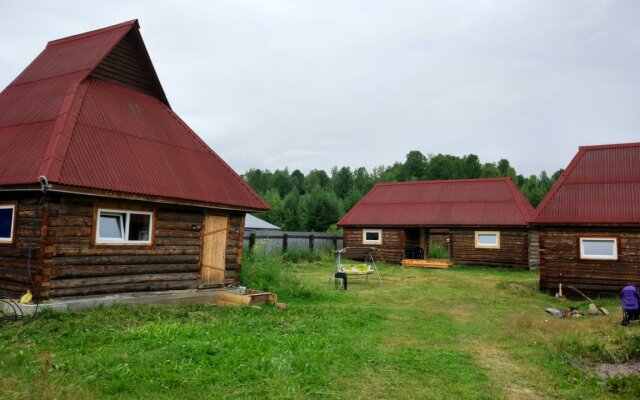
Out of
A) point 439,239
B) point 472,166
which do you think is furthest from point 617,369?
point 472,166

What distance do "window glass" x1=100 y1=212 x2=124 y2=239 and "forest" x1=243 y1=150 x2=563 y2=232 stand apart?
108ft

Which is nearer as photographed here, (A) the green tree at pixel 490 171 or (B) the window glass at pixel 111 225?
(B) the window glass at pixel 111 225

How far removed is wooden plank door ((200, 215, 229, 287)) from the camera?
14.0 meters

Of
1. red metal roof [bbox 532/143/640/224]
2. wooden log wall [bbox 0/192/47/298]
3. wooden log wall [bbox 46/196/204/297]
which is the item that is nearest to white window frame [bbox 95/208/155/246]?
wooden log wall [bbox 46/196/204/297]

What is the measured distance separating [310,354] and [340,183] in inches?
3208

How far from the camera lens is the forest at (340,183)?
48.7 m

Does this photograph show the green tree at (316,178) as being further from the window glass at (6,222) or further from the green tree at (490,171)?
the window glass at (6,222)

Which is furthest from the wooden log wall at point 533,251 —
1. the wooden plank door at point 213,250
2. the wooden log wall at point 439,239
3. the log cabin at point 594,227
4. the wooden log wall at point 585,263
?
the wooden plank door at point 213,250

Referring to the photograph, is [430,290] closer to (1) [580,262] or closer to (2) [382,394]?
(1) [580,262]

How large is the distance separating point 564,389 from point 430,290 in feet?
39.1

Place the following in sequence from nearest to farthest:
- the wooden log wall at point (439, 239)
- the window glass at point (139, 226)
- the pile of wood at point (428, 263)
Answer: the window glass at point (139, 226) → the pile of wood at point (428, 263) → the wooden log wall at point (439, 239)

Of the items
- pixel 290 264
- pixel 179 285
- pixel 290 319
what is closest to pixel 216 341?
pixel 290 319

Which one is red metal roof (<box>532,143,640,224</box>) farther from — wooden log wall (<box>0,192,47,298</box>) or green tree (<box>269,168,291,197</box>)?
green tree (<box>269,168,291,197</box>)

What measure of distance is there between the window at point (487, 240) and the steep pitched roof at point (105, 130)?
18286mm
